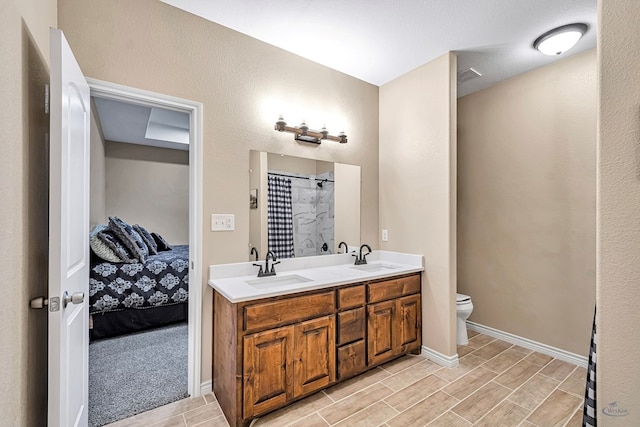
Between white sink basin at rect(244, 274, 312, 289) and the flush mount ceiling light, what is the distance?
257 centimetres

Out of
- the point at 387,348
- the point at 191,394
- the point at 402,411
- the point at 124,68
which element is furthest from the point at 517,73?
the point at 191,394

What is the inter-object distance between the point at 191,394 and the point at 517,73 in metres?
3.93

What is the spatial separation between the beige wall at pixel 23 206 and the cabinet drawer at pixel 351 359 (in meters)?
1.64

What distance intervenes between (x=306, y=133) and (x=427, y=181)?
1.18 m

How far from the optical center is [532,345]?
275 cm

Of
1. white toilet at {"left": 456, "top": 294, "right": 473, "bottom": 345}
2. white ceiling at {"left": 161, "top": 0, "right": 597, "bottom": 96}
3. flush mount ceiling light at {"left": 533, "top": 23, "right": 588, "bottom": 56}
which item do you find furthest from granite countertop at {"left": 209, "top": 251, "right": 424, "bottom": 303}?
flush mount ceiling light at {"left": 533, "top": 23, "right": 588, "bottom": 56}

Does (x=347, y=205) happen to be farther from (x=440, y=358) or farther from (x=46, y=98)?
(x=46, y=98)

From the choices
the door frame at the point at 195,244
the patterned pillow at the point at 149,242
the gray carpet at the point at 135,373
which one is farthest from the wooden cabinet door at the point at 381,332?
the patterned pillow at the point at 149,242

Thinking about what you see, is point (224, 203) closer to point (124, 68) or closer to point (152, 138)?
point (124, 68)

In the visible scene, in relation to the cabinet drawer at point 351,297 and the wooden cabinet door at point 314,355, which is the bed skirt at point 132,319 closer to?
the wooden cabinet door at point 314,355

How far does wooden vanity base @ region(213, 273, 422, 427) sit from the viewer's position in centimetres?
172

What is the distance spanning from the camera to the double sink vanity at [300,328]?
1.74 metres

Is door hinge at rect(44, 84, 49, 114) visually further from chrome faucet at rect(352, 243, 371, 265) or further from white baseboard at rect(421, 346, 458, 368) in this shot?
white baseboard at rect(421, 346, 458, 368)

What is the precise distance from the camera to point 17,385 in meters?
1.03
